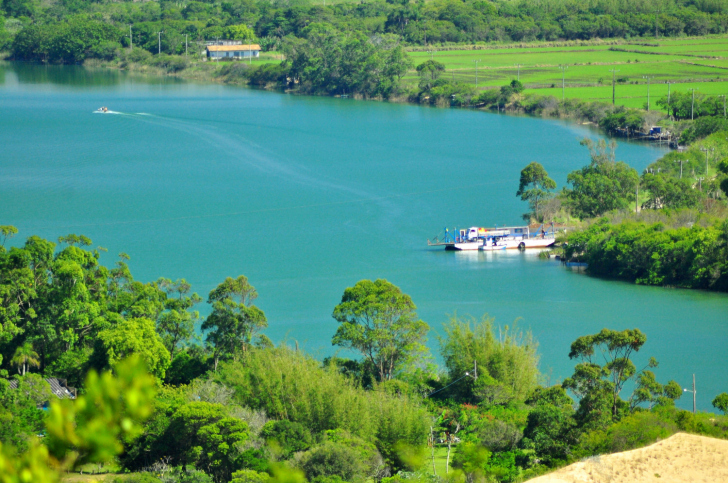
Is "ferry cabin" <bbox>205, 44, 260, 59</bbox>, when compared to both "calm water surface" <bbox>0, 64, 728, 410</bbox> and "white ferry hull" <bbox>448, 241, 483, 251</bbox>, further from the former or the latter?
"white ferry hull" <bbox>448, 241, 483, 251</bbox>

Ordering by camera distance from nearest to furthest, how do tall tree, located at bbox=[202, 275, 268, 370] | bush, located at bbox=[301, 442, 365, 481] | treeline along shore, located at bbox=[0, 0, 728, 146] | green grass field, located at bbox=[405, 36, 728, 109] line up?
bush, located at bbox=[301, 442, 365, 481] < tall tree, located at bbox=[202, 275, 268, 370] < green grass field, located at bbox=[405, 36, 728, 109] < treeline along shore, located at bbox=[0, 0, 728, 146]

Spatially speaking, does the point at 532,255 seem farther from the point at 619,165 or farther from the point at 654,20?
the point at 654,20

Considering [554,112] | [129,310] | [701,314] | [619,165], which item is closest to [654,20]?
[554,112]

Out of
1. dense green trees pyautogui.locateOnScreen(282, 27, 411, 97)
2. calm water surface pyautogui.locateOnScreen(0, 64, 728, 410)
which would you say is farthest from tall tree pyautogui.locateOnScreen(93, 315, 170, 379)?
dense green trees pyautogui.locateOnScreen(282, 27, 411, 97)

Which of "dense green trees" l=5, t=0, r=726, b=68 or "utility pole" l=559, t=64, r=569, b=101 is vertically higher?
"dense green trees" l=5, t=0, r=726, b=68

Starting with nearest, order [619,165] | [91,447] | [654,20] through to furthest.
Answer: [91,447] < [619,165] < [654,20]

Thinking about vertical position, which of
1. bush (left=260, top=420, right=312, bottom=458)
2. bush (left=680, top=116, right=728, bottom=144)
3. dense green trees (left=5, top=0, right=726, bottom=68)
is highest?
dense green trees (left=5, top=0, right=726, bottom=68)

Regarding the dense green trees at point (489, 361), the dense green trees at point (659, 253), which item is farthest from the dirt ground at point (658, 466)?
the dense green trees at point (659, 253)
